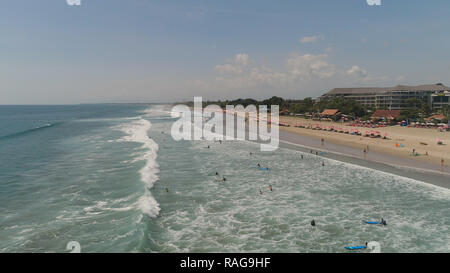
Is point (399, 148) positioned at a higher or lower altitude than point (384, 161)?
higher

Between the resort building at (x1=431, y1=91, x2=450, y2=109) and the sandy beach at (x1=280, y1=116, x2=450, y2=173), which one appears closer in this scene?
the sandy beach at (x1=280, y1=116, x2=450, y2=173)

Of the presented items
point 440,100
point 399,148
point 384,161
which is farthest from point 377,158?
point 440,100

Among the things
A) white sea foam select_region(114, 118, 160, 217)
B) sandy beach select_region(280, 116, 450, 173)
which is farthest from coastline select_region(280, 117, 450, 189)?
white sea foam select_region(114, 118, 160, 217)

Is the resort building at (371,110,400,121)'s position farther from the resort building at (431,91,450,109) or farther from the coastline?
the resort building at (431,91,450,109)

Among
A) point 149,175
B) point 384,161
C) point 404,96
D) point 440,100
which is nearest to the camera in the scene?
point 149,175

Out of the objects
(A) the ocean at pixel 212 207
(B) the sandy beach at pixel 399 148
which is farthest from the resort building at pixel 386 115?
(A) the ocean at pixel 212 207

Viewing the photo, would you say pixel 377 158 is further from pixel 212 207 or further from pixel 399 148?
pixel 212 207

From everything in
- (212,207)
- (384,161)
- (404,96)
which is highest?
(404,96)

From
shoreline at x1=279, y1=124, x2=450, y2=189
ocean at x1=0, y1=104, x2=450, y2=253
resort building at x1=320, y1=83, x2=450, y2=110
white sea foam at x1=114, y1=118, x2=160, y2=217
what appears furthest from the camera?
resort building at x1=320, y1=83, x2=450, y2=110
